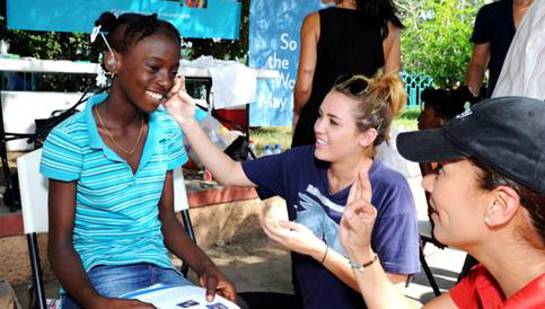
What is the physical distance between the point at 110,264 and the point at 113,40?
2.29 feet

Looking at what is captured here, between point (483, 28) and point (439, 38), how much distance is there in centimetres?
1142

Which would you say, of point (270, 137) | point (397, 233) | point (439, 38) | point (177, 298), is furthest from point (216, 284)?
point (439, 38)

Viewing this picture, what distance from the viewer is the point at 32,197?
206 cm

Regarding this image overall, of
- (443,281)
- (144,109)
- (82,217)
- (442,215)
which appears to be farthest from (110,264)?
(443,281)

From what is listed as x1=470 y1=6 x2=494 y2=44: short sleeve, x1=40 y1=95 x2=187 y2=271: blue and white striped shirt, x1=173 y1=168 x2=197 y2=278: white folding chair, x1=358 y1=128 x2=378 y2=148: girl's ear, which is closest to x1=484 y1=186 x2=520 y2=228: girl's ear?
x1=358 y1=128 x2=378 y2=148: girl's ear

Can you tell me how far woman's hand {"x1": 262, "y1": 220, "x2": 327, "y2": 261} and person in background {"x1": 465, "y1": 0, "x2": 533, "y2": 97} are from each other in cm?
166

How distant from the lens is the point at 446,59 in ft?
44.3

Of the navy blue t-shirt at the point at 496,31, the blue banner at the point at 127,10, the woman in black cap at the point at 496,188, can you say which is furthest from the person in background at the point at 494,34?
the blue banner at the point at 127,10

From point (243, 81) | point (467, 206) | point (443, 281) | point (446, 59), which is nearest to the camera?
point (467, 206)

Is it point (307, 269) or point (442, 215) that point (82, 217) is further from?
point (442, 215)

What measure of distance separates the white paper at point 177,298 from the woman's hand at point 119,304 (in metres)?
0.05

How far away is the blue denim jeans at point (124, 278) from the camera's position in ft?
6.22

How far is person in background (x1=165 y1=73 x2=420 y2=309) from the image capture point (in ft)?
6.39

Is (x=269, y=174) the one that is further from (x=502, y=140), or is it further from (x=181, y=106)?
A: (x=502, y=140)
